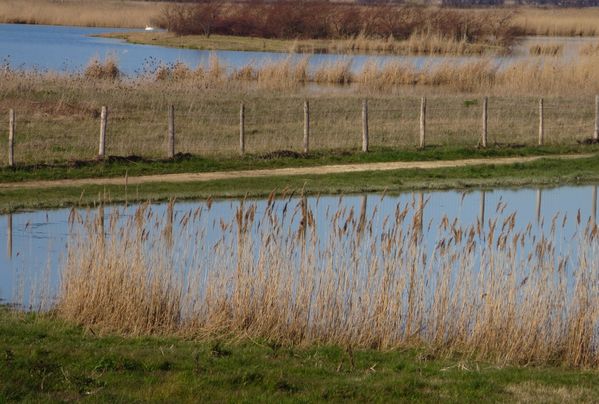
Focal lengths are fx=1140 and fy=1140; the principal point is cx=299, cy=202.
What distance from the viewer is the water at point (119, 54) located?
49.6 metres

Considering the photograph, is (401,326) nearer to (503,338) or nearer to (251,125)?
(503,338)

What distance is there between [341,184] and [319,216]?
3560mm

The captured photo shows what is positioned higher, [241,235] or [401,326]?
[241,235]

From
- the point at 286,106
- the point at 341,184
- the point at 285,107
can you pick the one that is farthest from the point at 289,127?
Answer: the point at 341,184

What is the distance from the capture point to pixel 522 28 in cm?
7856

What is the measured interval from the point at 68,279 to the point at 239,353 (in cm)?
255

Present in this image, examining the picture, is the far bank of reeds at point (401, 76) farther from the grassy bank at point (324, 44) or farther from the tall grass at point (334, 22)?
the tall grass at point (334, 22)

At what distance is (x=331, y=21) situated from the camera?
72.2 meters

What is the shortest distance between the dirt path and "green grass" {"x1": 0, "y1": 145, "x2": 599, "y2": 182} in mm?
307

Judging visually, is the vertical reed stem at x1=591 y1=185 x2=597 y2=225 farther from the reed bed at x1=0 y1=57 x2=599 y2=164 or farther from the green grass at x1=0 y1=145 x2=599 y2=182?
the reed bed at x1=0 y1=57 x2=599 y2=164

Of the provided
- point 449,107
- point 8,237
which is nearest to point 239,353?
point 8,237

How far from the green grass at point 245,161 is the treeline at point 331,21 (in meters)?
36.4

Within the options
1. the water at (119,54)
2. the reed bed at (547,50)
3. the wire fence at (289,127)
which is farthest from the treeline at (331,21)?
the wire fence at (289,127)

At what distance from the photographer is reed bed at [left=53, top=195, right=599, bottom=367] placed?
1136cm
